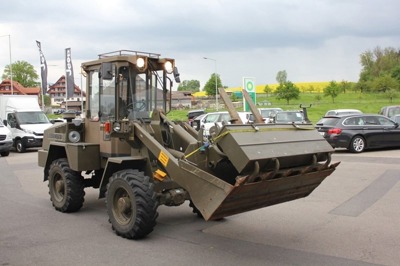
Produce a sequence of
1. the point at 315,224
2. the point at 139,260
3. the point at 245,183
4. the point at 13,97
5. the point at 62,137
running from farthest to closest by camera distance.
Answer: the point at 13,97
the point at 62,137
the point at 315,224
the point at 139,260
the point at 245,183

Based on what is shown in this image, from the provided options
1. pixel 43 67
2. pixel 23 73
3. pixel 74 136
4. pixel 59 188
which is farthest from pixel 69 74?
pixel 23 73

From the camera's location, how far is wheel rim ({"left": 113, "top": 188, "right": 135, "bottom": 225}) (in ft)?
21.5

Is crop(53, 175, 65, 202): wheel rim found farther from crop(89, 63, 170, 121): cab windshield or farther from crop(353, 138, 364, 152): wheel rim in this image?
crop(353, 138, 364, 152): wheel rim

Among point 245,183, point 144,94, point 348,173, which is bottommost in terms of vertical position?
point 348,173

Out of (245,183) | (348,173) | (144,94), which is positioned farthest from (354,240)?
(348,173)

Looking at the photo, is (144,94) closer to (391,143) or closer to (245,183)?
(245,183)

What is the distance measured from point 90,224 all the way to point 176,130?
82.7 inches

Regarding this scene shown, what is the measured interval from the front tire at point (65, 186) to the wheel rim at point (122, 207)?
1.62m

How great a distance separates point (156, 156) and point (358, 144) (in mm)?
13706

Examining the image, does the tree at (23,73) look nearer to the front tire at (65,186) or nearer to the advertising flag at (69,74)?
the advertising flag at (69,74)

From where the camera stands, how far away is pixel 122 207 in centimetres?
661

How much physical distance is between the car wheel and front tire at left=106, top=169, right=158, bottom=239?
1360cm

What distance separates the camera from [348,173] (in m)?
12.5

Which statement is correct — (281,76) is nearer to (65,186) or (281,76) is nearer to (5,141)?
(5,141)
